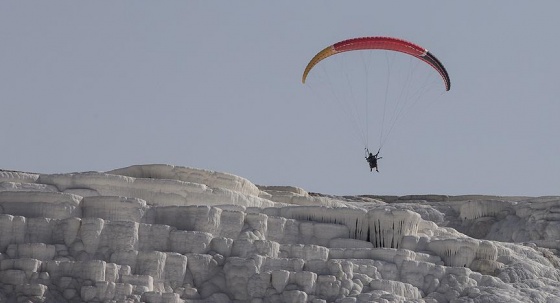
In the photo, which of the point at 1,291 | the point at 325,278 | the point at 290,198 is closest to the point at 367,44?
the point at 290,198

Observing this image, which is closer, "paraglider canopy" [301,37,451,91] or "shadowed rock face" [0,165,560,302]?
"shadowed rock face" [0,165,560,302]

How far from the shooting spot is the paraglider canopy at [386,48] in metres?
43.5

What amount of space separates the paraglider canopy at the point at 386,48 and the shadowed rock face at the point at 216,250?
838cm

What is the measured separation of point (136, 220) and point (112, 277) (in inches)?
94.8

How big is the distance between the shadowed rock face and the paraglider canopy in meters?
8.38

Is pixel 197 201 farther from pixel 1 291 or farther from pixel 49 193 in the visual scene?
pixel 1 291

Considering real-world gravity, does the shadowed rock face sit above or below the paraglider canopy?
below

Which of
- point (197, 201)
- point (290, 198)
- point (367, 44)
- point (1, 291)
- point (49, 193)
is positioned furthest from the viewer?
point (367, 44)

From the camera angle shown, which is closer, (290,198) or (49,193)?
(49,193)

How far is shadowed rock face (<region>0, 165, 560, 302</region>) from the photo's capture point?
31312 mm

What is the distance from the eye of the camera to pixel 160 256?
104 ft

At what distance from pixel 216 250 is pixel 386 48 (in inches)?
502

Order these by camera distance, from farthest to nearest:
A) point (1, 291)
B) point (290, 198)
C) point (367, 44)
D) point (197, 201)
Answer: point (367, 44), point (290, 198), point (197, 201), point (1, 291)

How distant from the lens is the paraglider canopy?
4350cm
